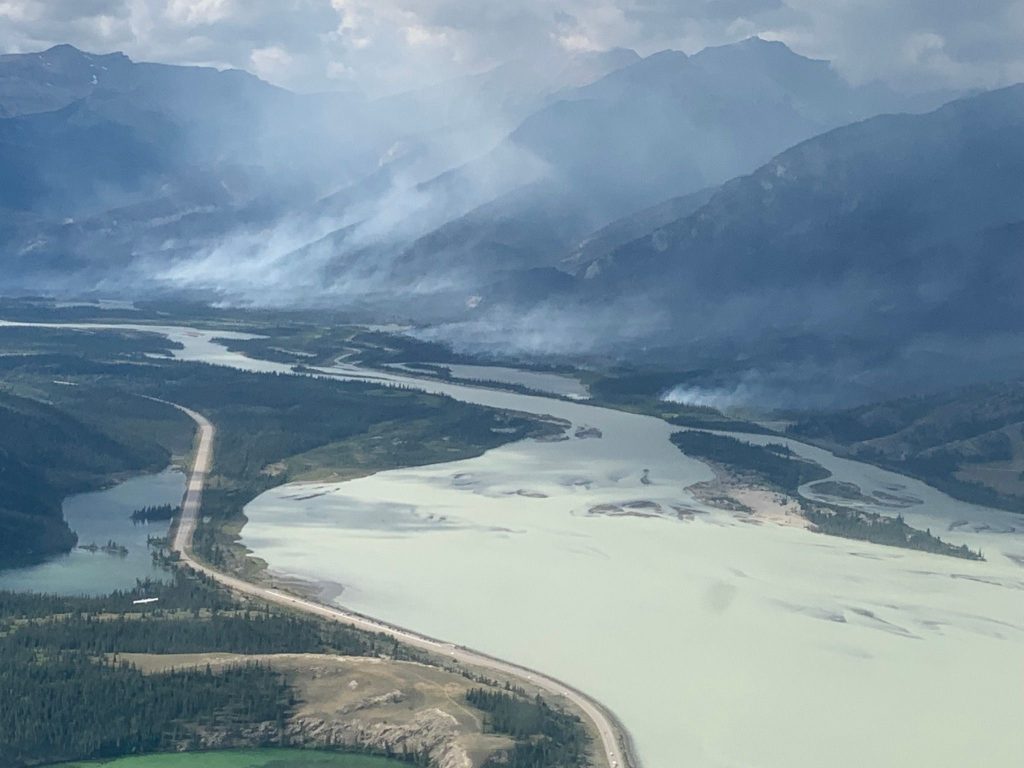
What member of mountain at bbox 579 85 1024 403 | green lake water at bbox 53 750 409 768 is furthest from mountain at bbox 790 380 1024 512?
green lake water at bbox 53 750 409 768

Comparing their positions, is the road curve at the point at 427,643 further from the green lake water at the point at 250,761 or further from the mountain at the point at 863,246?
the mountain at the point at 863,246

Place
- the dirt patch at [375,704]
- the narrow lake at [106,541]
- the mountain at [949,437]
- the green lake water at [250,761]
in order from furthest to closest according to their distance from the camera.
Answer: the mountain at [949,437]
the narrow lake at [106,541]
the dirt patch at [375,704]
the green lake water at [250,761]

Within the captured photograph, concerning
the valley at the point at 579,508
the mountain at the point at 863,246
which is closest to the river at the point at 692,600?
the valley at the point at 579,508

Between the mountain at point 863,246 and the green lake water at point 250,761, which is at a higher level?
the mountain at point 863,246

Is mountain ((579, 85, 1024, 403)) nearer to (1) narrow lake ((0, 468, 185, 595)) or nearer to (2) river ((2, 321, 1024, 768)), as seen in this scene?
(2) river ((2, 321, 1024, 768))

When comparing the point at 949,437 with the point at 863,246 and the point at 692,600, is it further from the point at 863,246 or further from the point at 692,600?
the point at 863,246
